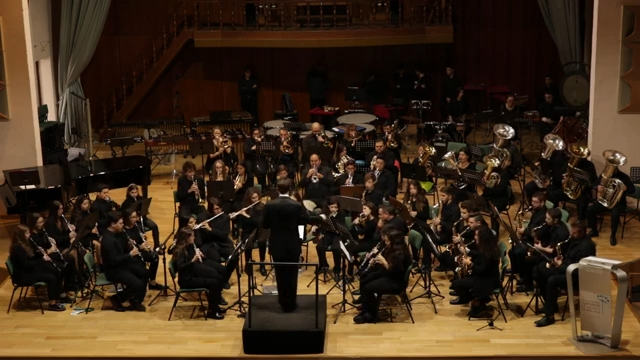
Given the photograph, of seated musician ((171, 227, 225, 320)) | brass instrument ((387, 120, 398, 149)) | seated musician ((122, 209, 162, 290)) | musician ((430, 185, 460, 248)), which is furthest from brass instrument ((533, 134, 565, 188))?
seated musician ((122, 209, 162, 290))

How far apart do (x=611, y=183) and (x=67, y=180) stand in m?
7.08

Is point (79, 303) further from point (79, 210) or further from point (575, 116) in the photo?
point (575, 116)

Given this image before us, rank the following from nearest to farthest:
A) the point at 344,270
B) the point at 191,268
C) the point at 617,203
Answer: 1. the point at 191,268
2. the point at 344,270
3. the point at 617,203

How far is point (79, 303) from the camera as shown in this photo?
35.7 feet

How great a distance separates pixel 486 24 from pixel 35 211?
11128 millimetres

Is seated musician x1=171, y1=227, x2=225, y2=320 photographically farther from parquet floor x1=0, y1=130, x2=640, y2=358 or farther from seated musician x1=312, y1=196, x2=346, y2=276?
seated musician x1=312, y1=196, x2=346, y2=276

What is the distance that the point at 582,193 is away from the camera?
12664 mm

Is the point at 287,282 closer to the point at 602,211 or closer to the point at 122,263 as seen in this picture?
the point at 122,263

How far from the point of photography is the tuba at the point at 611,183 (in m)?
11.9

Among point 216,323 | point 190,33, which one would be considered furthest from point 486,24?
point 216,323

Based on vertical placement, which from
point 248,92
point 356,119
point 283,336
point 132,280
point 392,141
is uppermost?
point 248,92

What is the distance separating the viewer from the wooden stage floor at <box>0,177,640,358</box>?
948 centimetres

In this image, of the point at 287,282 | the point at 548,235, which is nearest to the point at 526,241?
the point at 548,235

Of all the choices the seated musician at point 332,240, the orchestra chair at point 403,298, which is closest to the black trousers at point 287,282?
the orchestra chair at point 403,298
